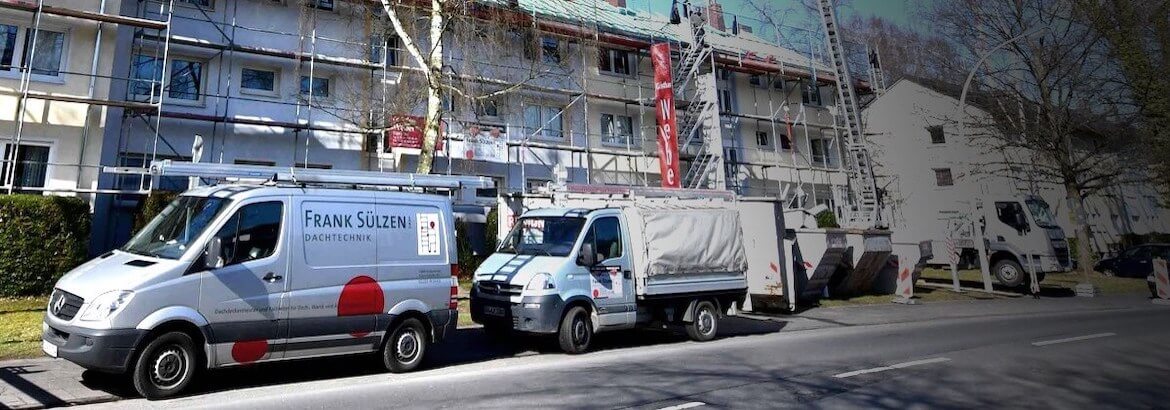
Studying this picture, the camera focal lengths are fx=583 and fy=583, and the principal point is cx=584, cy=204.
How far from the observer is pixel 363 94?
17750 millimetres

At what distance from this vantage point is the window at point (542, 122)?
21203 mm

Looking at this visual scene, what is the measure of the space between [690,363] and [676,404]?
237 cm

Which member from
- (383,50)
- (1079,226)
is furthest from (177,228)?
(1079,226)

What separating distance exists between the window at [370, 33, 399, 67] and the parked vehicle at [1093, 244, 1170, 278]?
32.0 m

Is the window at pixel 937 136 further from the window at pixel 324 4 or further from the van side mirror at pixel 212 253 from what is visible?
the van side mirror at pixel 212 253

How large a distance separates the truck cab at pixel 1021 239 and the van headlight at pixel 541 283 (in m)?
18.3

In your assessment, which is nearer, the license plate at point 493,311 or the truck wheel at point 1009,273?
the license plate at point 493,311

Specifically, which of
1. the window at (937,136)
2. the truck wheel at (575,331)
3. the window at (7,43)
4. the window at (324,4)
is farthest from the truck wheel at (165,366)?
the window at (937,136)

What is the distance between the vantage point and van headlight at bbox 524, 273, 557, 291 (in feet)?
26.7

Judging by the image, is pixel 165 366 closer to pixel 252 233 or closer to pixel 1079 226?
pixel 252 233

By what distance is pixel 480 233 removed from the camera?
58.1 ft

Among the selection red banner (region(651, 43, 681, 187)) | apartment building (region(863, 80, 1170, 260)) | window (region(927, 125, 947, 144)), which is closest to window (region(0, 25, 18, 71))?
red banner (region(651, 43, 681, 187))

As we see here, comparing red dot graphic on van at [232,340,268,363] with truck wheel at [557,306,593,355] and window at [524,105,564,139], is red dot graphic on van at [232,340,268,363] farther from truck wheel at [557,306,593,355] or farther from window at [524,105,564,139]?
window at [524,105,564,139]

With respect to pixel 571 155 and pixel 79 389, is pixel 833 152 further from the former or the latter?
pixel 79 389
